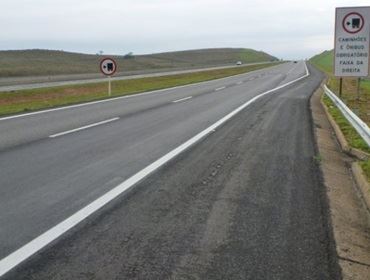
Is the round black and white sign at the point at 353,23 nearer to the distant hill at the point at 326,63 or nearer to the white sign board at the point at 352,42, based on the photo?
the white sign board at the point at 352,42

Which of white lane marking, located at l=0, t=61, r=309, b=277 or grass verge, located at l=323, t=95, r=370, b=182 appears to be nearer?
white lane marking, located at l=0, t=61, r=309, b=277

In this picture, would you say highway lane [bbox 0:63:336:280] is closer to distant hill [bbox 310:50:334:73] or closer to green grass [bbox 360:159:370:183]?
green grass [bbox 360:159:370:183]

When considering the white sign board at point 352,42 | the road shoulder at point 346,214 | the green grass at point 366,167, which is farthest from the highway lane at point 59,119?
the green grass at point 366,167

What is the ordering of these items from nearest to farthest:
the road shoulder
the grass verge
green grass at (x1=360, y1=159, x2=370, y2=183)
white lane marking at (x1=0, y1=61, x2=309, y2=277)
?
white lane marking at (x1=0, y1=61, x2=309, y2=277) < the road shoulder < green grass at (x1=360, y1=159, x2=370, y2=183) < the grass verge

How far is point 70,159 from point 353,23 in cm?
1242

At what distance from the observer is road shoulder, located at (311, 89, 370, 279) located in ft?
15.3

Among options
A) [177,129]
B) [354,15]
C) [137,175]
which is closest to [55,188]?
[137,175]

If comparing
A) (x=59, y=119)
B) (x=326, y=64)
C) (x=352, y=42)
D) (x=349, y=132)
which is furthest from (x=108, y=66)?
(x=326, y=64)

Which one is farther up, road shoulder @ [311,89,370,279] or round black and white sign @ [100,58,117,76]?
round black and white sign @ [100,58,117,76]

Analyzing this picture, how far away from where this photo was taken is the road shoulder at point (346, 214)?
15.3ft

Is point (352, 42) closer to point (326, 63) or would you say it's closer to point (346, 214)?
point (346, 214)

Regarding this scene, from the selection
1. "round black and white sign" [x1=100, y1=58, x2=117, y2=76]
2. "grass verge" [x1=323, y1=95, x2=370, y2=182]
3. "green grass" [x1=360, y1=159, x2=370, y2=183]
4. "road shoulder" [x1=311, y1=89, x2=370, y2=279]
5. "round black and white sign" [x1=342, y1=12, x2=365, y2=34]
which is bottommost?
"road shoulder" [x1=311, y1=89, x2=370, y2=279]

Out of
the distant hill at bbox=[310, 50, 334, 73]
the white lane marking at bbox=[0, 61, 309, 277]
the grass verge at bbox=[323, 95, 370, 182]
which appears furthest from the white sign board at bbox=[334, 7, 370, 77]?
the distant hill at bbox=[310, 50, 334, 73]

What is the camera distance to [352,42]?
1775 centimetres
